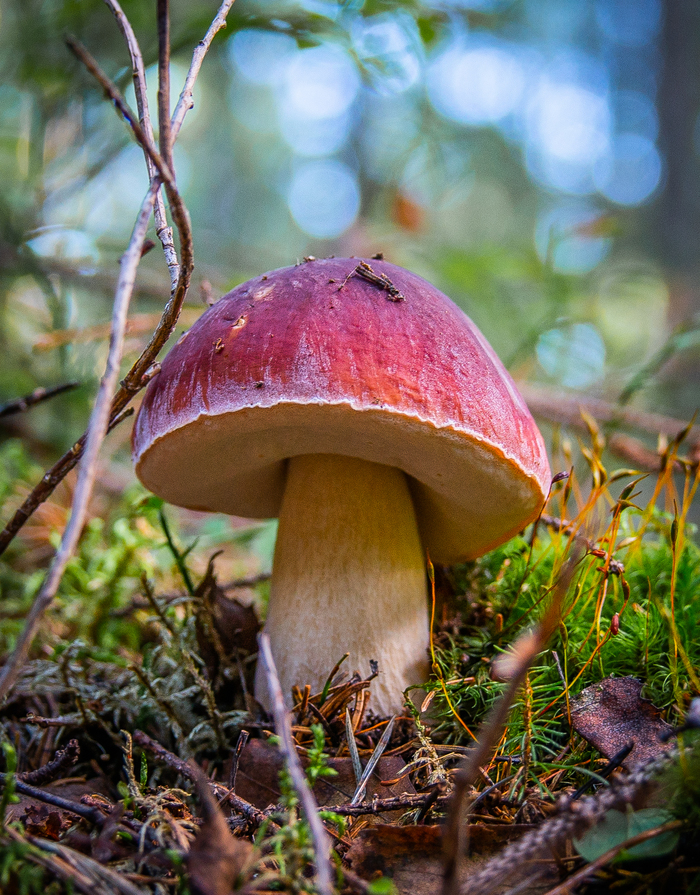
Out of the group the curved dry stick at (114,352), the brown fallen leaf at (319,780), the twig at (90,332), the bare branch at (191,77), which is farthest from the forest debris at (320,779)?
the twig at (90,332)

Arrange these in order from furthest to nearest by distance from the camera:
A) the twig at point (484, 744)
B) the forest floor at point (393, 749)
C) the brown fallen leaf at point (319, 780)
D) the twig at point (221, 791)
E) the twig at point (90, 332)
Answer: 1. the twig at point (90, 332)
2. the brown fallen leaf at point (319, 780)
3. the twig at point (221, 791)
4. the forest floor at point (393, 749)
5. the twig at point (484, 744)

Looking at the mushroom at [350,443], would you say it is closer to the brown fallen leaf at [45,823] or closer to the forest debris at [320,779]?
the forest debris at [320,779]

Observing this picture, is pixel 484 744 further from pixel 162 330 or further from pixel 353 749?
pixel 162 330

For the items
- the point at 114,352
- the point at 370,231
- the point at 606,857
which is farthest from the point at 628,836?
the point at 370,231

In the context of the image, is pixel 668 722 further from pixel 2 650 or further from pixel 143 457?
pixel 2 650

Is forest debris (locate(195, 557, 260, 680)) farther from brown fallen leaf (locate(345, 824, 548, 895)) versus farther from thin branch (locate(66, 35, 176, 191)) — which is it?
thin branch (locate(66, 35, 176, 191))

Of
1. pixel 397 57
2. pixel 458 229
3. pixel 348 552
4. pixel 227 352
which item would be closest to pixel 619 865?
pixel 348 552
